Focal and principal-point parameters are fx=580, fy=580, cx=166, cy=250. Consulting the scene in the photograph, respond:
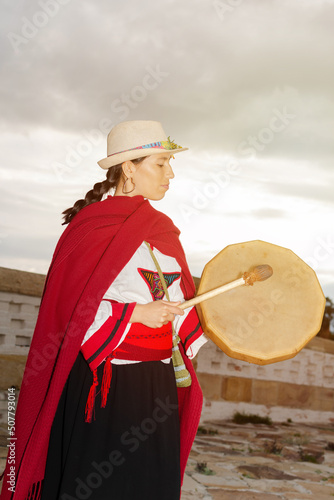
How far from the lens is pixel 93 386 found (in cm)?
196

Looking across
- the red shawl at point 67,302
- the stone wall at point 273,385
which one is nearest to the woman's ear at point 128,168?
the red shawl at point 67,302

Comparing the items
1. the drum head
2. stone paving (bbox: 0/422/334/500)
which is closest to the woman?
the drum head

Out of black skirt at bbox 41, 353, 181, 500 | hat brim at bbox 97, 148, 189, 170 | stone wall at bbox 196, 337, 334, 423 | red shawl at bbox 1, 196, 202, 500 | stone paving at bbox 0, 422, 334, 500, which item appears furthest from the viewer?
stone wall at bbox 196, 337, 334, 423

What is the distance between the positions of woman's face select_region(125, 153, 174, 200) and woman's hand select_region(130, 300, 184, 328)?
0.48 m

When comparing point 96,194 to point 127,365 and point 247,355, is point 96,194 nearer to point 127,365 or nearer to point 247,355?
point 127,365

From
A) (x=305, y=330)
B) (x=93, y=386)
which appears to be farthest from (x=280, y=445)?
(x=93, y=386)

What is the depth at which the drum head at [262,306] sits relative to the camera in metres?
2.18

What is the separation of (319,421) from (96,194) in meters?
6.66

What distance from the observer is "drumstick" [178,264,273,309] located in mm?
2072

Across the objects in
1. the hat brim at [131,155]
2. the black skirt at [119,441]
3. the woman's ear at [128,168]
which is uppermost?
the hat brim at [131,155]

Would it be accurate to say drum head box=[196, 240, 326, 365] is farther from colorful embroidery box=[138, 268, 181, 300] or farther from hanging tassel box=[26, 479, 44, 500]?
hanging tassel box=[26, 479, 44, 500]

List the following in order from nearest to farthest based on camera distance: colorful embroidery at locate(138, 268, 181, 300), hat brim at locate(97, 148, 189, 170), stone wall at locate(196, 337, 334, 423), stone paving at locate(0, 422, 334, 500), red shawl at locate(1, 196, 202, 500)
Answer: red shawl at locate(1, 196, 202, 500), colorful embroidery at locate(138, 268, 181, 300), hat brim at locate(97, 148, 189, 170), stone paving at locate(0, 422, 334, 500), stone wall at locate(196, 337, 334, 423)

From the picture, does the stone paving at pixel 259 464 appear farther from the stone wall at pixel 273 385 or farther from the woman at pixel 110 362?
the woman at pixel 110 362

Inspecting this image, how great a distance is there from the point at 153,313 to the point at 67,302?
1.01ft
